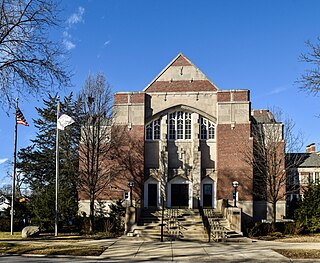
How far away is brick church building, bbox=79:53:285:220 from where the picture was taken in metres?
32.1

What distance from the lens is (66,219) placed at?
28734 millimetres

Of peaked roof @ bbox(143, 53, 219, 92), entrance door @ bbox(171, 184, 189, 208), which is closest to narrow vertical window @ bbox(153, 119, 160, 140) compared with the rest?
peaked roof @ bbox(143, 53, 219, 92)

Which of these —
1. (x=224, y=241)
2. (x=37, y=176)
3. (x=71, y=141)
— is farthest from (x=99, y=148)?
(x=37, y=176)

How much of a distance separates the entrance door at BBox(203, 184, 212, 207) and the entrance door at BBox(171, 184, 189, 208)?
55.5 inches

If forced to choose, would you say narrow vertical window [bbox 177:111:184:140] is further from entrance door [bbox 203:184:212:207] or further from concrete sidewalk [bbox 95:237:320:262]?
concrete sidewalk [bbox 95:237:320:262]

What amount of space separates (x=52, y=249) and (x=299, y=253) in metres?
11.0

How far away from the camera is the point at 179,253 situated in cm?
1727

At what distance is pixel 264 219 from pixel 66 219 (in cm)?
1567

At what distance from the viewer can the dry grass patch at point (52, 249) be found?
17.2m

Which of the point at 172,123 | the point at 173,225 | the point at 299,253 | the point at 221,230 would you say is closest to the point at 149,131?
the point at 172,123

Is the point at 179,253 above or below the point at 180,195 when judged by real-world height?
below

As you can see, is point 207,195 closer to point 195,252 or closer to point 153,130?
point 153,130

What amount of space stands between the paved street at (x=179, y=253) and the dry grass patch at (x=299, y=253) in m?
0.44

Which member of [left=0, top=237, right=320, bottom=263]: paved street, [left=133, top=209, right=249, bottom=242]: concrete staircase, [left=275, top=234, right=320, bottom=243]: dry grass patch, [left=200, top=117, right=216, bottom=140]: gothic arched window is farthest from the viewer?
[left=200, top=117, right=216, bottom=140]: gothic arched window
